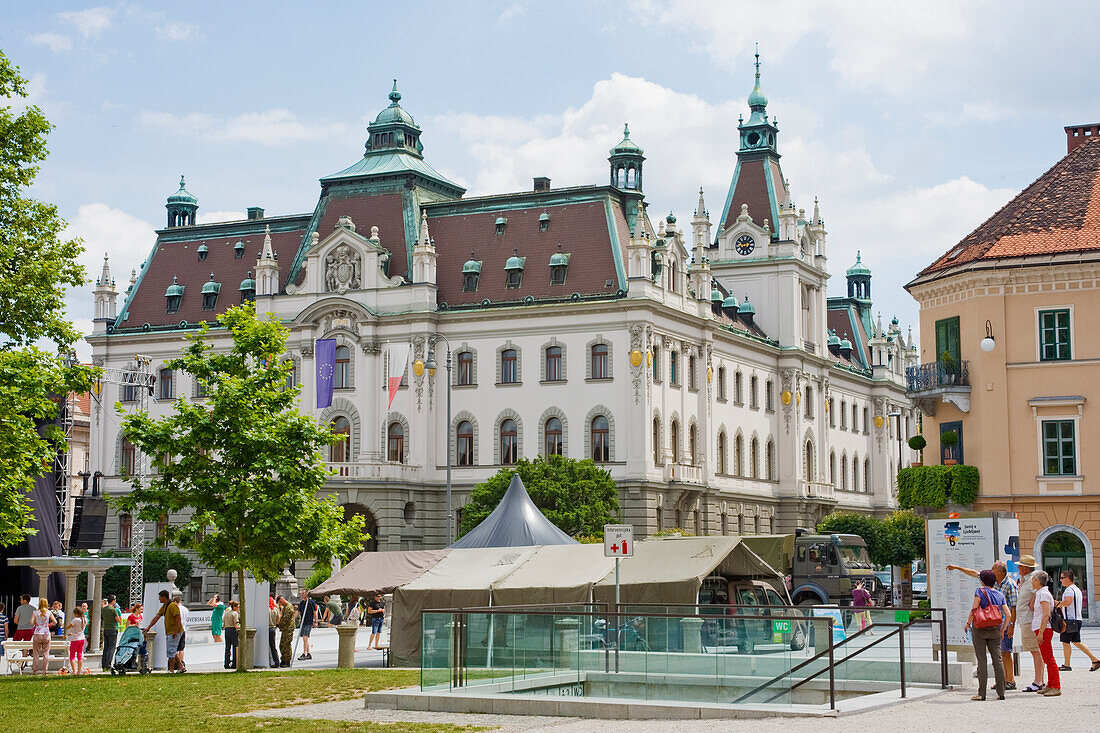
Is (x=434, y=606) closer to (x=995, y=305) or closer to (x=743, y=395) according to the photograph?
(x=995, y=305)

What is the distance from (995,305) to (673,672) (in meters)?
26.9

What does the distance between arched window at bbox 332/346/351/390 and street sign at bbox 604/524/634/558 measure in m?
44.7

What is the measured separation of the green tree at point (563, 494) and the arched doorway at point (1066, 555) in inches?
801

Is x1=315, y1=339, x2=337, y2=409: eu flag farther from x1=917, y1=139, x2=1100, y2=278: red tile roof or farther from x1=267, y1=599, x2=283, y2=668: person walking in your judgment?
x1=267, y1=599, x2=283, y2=668: person walking

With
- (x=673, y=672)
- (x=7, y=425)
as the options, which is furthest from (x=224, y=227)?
(x=673, y=672)

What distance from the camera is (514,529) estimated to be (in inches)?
1596

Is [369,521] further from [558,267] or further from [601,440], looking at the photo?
[558,267]

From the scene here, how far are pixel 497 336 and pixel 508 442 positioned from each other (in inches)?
194

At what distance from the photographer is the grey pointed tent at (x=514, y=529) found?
40000 mm

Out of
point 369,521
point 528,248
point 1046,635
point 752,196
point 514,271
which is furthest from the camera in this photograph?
point 752,196

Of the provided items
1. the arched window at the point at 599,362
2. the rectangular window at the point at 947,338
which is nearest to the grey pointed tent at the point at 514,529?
the rectangular window at the point at 947,338

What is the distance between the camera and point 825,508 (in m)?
86.8

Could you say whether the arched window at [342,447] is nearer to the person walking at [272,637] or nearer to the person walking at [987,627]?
the person walking at [272,637]

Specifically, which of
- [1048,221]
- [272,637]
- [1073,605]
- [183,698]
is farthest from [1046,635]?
[1048,221]
